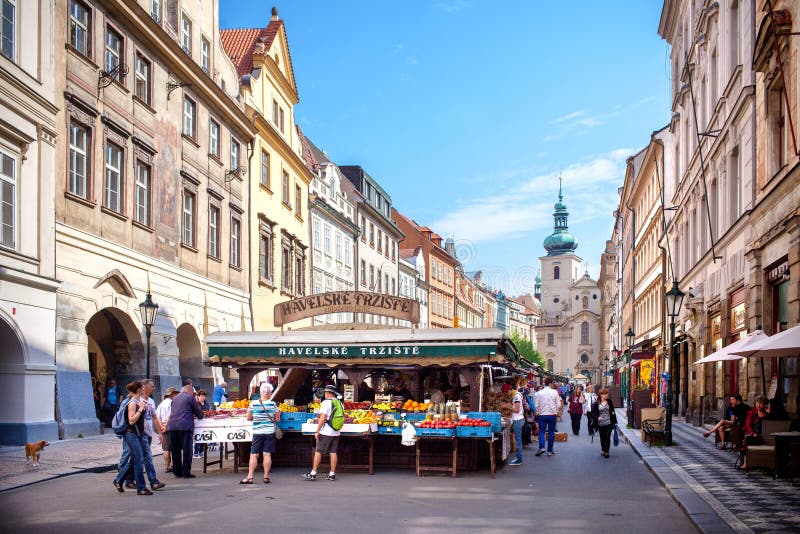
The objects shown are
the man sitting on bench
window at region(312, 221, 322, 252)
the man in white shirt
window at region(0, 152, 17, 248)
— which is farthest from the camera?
window at region(312, 221, 322, 252)

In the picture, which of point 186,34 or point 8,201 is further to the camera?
point 186,34

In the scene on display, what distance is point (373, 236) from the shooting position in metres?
63.0

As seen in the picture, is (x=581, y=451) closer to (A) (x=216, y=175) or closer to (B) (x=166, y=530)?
(B) (x=166, y=530)

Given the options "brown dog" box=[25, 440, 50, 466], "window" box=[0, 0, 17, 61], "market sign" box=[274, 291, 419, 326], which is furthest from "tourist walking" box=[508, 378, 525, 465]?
"window" box=[0, 0, 17, 61]

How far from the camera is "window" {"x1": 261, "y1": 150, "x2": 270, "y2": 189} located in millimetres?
38938

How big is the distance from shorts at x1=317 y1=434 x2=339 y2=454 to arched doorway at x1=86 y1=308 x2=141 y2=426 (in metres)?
11.6

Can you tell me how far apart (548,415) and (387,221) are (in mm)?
46061

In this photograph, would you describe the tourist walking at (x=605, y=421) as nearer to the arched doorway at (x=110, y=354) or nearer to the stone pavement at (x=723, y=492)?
the stone pavement at (x=723, y=492)

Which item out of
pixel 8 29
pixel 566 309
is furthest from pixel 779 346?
pixel 566 309

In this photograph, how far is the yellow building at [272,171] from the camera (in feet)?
123

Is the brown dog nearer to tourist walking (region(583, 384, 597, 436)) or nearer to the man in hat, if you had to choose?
the man in hat

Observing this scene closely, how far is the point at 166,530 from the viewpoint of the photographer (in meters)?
10.3

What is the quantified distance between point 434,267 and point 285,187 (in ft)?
143

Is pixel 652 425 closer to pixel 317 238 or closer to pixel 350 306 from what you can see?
pixel 350 306
